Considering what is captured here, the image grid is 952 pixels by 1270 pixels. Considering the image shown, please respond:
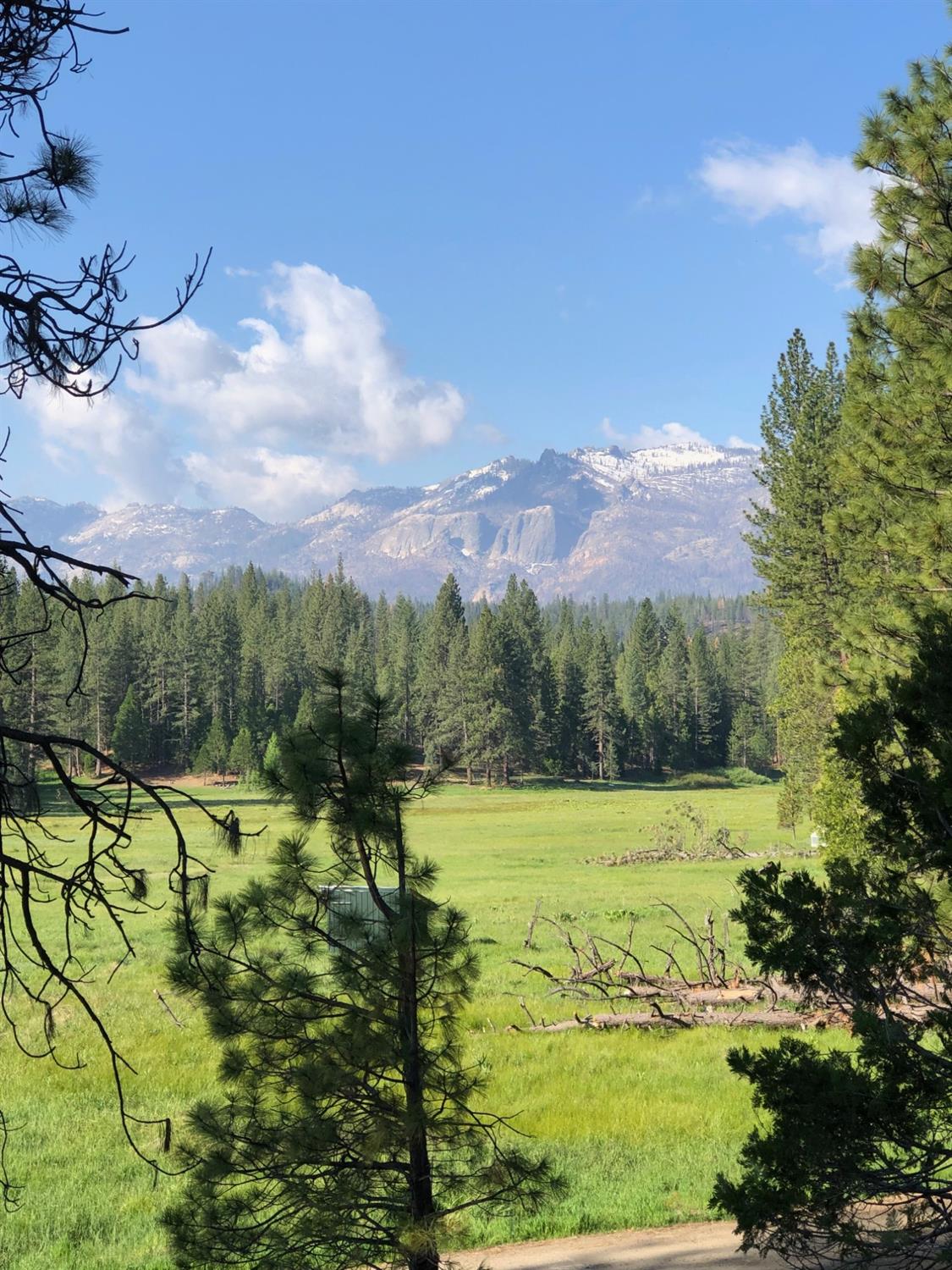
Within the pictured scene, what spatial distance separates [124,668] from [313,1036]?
86.5 meters

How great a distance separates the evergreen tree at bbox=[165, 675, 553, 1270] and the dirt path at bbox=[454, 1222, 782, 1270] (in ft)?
5.48

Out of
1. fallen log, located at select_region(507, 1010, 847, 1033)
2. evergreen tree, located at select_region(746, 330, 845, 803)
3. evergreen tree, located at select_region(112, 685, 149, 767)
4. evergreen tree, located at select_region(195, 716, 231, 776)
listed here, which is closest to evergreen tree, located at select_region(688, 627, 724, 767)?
evergreen tree, located at select_region(195, 716, 231, 776)

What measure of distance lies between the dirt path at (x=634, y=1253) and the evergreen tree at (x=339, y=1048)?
1.67 m

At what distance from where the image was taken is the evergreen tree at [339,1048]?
5941 millimetres

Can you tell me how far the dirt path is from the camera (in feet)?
24.3

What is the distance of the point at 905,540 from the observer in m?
12.3

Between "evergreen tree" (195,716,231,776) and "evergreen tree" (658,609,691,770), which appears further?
"evergreen tree" (658,609,691,770)

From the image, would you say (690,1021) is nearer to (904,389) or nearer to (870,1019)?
(904,389)

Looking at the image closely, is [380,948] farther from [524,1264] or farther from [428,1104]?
[524,1264]

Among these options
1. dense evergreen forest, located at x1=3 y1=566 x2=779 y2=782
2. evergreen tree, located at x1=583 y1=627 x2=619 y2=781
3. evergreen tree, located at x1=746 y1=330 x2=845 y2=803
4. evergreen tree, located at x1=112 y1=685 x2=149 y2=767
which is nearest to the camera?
evergreen tree, located at x1=746 y1=330 x2=845 y2=803

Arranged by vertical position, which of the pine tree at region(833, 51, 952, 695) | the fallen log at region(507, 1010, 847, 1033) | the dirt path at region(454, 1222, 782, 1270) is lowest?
the fallen log at region(507, 1010, 847, 1033)

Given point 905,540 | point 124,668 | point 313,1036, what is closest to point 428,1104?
point 313,1036

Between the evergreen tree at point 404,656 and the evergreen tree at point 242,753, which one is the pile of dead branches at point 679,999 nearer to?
the evergreen tree at point 242,753

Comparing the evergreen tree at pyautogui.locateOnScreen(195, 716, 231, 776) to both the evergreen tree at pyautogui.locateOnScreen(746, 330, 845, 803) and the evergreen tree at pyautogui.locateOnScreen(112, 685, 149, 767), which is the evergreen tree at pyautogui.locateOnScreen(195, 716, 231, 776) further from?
the evergreen tree at pyautogui.locateOnScreen(746, 330, 845, 803)
